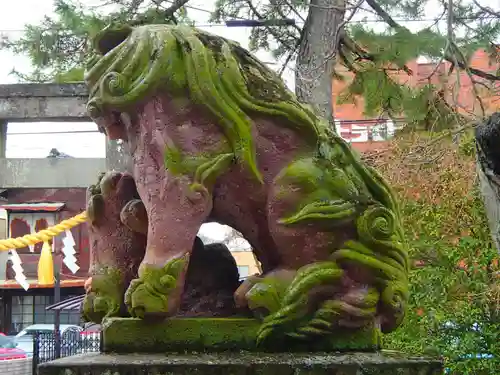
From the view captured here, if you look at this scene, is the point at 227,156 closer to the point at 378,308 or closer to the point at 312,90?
the point at 378,308

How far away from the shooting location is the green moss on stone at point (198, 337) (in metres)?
1.56

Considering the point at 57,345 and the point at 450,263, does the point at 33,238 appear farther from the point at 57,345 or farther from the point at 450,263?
the point at 450,263

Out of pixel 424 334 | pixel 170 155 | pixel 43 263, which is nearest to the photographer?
pixel 170 155

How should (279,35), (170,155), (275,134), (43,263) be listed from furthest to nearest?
1. (43,263)
2. (279,35)
3. (275,134)
4. (170,155)

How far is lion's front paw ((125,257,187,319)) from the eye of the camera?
150 cm

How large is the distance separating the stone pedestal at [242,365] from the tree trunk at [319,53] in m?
3.90

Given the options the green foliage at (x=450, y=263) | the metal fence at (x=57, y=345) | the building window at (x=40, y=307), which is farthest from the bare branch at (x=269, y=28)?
the building window at (x=40, y=307)

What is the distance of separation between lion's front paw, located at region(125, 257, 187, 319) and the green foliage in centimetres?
360

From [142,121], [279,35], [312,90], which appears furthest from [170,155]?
[279,35]

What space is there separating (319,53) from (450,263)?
219 cm

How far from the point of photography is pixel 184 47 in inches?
65.6

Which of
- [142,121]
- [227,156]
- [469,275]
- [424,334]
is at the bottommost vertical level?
[424,334]

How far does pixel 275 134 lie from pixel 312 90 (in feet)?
12.4

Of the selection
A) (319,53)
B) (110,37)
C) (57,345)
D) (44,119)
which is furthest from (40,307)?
(110,37)
